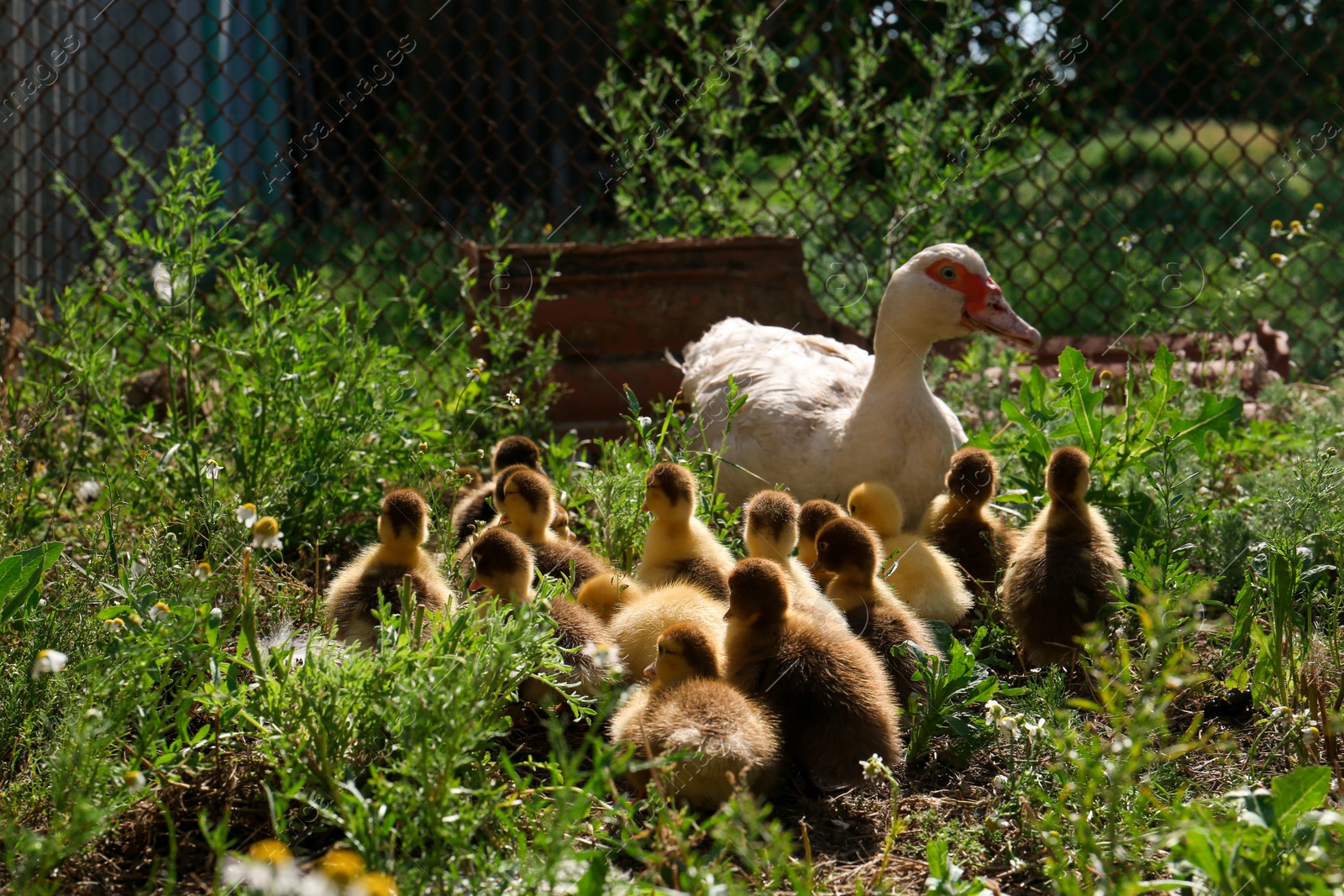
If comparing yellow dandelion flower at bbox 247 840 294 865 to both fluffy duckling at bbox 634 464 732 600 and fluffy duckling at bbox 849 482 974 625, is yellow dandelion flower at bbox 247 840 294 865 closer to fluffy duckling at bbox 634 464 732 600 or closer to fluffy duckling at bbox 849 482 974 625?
fluffy duckling at bbox 634 464 732 600

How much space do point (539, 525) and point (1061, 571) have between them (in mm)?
1544

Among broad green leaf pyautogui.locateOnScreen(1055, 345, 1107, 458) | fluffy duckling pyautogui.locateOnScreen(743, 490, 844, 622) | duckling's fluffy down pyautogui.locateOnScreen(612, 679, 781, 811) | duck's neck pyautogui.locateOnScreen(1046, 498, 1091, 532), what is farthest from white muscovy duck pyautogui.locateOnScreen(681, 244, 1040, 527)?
duckling's fluffy down pyautogui.locateOnScreen(612, 679, 781, 811)

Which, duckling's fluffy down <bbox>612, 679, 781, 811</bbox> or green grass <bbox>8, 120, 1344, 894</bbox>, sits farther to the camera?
duckling's fluffy down <bbox>612, 679, 781, 811</bbox>

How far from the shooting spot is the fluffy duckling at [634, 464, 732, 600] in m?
3.30

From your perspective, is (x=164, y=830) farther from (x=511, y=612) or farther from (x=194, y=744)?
(x=511, y=612)

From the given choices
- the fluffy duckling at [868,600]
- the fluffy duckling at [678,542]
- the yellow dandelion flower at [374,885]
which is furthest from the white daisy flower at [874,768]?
the yellow dandelion flower at [374,885]

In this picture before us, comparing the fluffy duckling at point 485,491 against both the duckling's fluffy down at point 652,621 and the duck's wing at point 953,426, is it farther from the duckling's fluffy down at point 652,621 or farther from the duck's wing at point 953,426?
the duck's wing at point 953,426

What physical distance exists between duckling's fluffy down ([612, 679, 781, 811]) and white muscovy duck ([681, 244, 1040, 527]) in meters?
1.55

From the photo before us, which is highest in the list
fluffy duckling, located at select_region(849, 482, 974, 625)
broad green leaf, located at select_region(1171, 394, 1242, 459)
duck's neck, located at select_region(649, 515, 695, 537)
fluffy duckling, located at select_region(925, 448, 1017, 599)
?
broad green leaf, located at select_region(1171, 394, 1242, 459)

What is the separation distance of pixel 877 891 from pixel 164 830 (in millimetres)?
1472

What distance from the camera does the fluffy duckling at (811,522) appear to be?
3.46 m

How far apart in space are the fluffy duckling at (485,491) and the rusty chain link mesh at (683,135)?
4.01 ft

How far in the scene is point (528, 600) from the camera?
3002 mm

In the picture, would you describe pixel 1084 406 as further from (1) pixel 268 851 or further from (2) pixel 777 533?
(1) pixel 268 851
